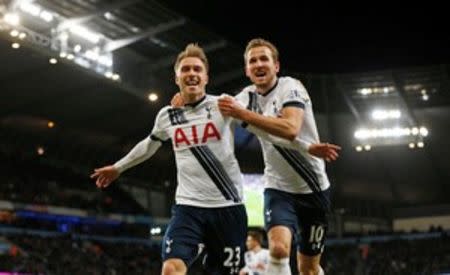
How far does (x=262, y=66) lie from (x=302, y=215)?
4.35 ft

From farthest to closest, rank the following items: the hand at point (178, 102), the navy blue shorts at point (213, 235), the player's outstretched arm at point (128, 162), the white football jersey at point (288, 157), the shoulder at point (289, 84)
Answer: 1. the player's outstretched arm at point (128, 162)
2. the white football jersey at point (288, 157)
3. the shoulder at point (289, 84)
4. the hand at point (178, 102)
5. the navy blue shorts at point (213, 235)

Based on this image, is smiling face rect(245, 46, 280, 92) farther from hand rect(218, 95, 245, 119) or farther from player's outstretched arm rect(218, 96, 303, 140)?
hand rect(218, 95, 245, 119)

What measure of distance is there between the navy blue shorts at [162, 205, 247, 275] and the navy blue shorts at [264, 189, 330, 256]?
0.46 metres

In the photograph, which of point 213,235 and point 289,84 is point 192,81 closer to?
point 289,84

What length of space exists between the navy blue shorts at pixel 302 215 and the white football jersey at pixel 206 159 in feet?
1.59

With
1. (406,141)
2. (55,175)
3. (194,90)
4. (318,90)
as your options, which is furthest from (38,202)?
(194,90)

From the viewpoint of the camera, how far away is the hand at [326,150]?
189 inches

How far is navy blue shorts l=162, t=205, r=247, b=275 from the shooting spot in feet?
16.7

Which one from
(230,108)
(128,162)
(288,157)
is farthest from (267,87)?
(128,162)

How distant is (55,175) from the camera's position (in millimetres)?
33469

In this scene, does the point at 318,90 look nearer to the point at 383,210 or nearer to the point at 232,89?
the point at 232,89

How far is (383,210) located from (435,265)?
42.6 ft

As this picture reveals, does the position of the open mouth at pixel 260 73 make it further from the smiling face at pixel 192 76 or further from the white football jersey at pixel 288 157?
the smiling face at pixel 192 76

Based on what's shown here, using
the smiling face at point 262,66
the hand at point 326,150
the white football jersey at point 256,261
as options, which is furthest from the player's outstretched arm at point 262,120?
the white football jersey at point 256,261
